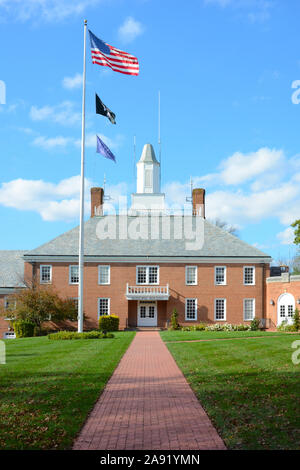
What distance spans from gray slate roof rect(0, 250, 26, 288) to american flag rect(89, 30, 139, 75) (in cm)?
2253

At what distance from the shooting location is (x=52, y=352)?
20375 millimetres

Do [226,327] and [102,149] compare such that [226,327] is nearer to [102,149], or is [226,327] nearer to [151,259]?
[151,259]

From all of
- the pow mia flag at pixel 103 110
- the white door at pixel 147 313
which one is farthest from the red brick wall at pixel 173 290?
the pow mia flag at pixel 103 110

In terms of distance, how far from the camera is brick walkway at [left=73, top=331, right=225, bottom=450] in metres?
7.57

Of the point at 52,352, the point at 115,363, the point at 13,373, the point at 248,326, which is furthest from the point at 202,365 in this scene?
the point at 248,326

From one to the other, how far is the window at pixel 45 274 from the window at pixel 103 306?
16.0 ft

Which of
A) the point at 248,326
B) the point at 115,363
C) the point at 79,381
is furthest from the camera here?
the point at 248,326

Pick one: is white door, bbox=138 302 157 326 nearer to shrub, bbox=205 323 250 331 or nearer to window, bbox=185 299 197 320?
window, bbox=185 299 197 320

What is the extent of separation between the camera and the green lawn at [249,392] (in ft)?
25.8

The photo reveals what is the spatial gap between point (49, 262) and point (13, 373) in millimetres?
29835

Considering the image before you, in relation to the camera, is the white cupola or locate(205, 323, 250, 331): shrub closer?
locate(205, 323, 250, 331): shrub

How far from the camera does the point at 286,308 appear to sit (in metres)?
41.2

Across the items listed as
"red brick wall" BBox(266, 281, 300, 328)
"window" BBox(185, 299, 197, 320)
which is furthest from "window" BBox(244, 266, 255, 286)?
"window" BBox(185, 299, 197, 320)

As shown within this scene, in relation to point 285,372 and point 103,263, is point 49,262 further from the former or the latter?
point 285,372
